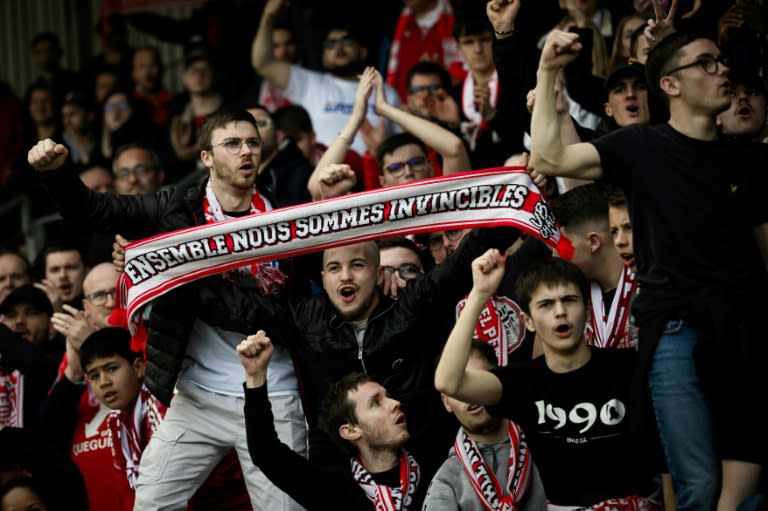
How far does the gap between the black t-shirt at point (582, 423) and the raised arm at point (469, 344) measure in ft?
0.55

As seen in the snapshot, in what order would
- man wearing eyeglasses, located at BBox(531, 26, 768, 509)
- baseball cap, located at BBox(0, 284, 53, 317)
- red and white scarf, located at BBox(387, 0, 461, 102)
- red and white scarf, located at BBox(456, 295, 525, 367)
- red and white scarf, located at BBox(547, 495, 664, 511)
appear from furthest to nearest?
1. red and white scarf, located at BBox(387, 0, 461, 102)
2. baseball cap, located at BBox(0, 284, 53, 317)
3. red and white scarf, located at BBox(456, 295, 525, 367)
4. red and white scarf, located at BBox(547, 495, 664, 511)
5. man wearing eyeglasses, located at BBox(531, 26, 768, 509)

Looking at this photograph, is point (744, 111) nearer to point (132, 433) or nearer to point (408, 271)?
point (408, 271)

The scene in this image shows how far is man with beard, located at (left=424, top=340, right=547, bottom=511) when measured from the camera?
5.65 metres

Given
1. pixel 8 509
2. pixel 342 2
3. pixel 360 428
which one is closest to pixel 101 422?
pixel 8 509

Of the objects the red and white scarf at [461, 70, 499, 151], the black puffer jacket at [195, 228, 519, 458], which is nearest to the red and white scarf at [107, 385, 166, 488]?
the black puffer jacket at [195, 228, 519, 458]

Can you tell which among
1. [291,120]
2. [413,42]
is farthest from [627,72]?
[413,42]

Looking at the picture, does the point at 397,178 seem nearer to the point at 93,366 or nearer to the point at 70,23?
the point at 93,366

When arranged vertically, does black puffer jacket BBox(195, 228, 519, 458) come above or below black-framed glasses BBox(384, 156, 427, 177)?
below

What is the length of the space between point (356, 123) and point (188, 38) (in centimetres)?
539

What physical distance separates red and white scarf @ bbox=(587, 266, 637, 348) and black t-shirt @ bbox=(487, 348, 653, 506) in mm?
497

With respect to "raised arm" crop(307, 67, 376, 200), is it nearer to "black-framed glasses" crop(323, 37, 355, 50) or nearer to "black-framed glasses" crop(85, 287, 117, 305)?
"black-framed glasses" crop(85, 287, 117, 305)

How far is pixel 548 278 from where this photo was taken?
5.61 m

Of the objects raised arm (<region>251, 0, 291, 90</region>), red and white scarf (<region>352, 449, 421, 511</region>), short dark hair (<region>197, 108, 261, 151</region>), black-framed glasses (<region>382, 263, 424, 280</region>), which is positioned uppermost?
raised arm (<region>251, 0, 291, 90</region>)

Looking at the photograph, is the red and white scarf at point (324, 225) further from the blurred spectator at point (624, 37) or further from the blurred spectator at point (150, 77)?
the blurred spectator at point (150, 77)
